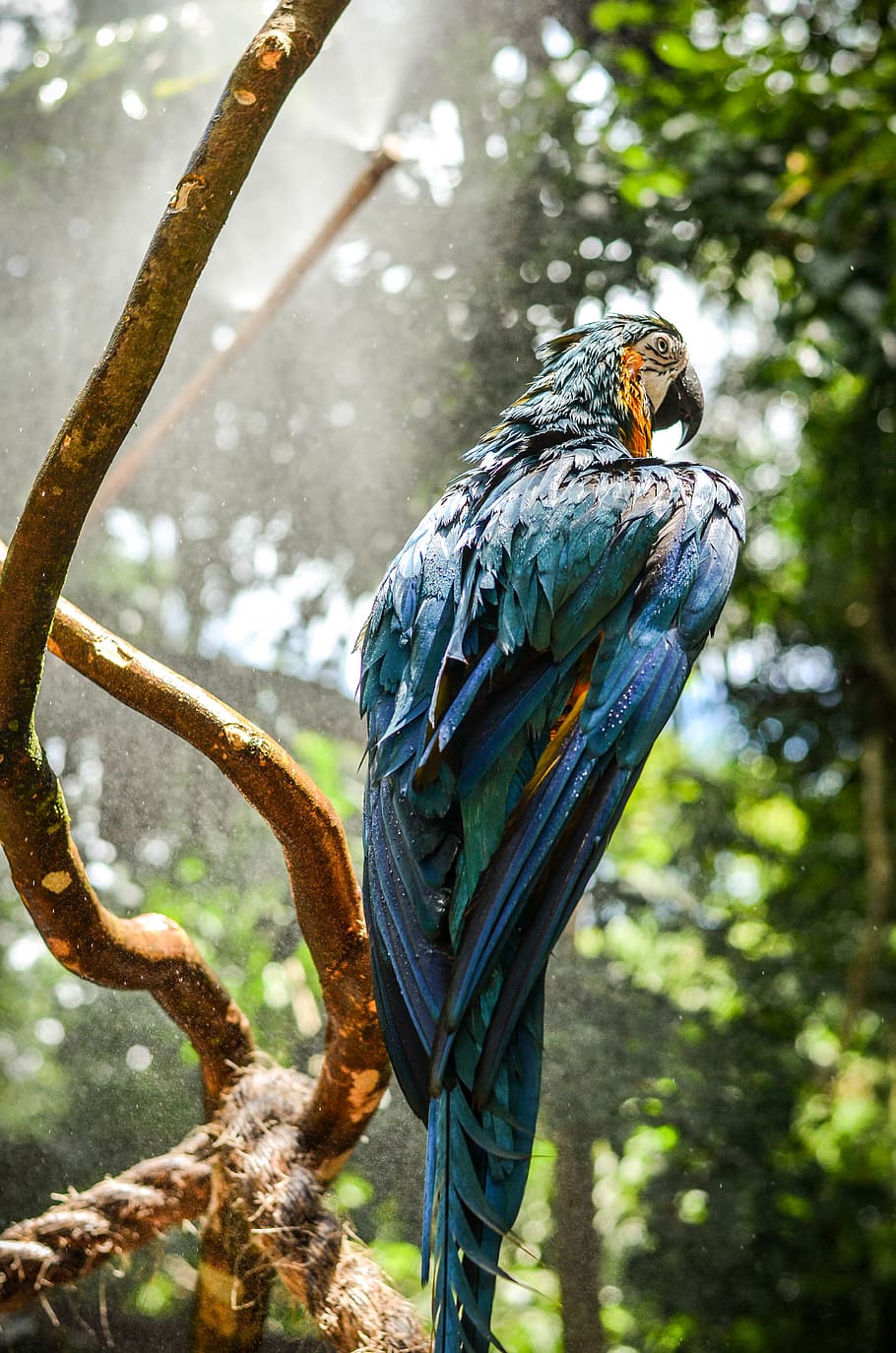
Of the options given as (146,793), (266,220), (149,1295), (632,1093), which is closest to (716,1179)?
(632,1093)

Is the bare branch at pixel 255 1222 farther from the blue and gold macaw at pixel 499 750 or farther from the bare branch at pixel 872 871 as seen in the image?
the bare branch at pixel 872 871

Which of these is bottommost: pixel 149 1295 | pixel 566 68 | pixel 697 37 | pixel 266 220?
pixel 149 1295

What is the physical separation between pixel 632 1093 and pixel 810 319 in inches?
52.6

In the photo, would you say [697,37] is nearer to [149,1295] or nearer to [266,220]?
[266,220]

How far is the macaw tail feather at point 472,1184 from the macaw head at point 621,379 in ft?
1.67

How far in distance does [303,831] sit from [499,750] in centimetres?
20

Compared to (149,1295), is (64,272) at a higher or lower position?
higher

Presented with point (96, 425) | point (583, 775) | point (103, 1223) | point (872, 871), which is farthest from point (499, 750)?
point (872, 871)

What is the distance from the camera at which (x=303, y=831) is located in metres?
0.80

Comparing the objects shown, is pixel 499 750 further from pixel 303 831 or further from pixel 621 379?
pixel 621 379

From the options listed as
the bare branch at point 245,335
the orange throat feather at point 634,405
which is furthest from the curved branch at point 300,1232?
the bare branch at point 245,335

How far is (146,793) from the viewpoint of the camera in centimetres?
124

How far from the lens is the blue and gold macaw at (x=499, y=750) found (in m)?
0.60

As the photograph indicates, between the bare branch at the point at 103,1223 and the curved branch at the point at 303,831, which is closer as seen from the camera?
the curved branch at the point at 303,831
